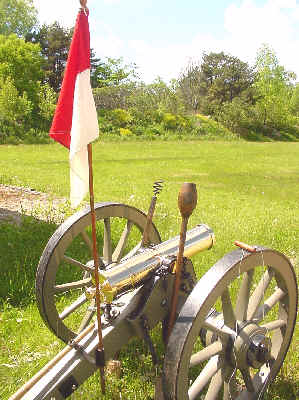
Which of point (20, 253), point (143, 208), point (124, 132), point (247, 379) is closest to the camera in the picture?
point (247, 379)

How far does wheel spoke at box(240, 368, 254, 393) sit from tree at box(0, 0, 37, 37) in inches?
1944

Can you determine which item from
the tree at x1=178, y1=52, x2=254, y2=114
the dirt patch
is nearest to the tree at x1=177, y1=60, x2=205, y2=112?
the tree at x1=178, y1=52, x2=254, y2=114

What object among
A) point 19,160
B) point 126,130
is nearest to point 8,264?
point 19,160

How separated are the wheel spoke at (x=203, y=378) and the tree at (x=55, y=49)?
3529 cm

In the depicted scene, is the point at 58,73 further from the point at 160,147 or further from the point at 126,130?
the point at 160,147

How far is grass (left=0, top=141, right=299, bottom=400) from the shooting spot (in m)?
3.05

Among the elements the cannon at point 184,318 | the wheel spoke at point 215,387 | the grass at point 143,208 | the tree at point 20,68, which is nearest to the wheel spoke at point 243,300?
the cannon at point 184,318

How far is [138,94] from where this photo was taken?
115 ft

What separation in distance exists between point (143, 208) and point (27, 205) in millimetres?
2082

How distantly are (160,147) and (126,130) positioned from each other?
5.07 metres

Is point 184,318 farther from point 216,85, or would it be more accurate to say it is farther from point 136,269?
point 216,85

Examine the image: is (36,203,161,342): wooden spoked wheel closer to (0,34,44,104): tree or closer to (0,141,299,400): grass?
(0,141,299,400): grass

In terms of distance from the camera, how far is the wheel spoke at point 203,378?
231 cm

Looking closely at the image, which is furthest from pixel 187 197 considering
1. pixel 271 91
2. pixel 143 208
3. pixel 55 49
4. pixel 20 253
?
pixel 271 91
